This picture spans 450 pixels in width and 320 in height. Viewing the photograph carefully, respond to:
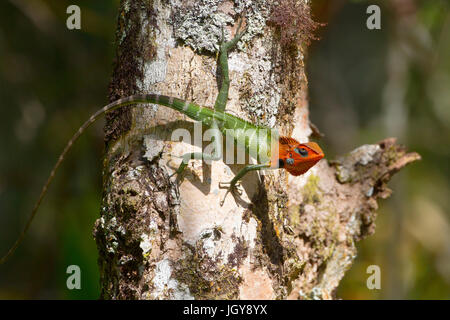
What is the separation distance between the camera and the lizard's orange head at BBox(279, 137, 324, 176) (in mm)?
3111

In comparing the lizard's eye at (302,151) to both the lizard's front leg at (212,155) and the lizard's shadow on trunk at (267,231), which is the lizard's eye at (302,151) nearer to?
the lizard's shadow on trunk at (267,231)

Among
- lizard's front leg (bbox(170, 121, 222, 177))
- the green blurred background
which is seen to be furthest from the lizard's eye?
the green blurred background

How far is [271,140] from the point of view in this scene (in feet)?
10.4

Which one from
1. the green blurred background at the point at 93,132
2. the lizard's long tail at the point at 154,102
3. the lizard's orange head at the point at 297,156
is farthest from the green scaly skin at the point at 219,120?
the green blurred background at the point at 93,132

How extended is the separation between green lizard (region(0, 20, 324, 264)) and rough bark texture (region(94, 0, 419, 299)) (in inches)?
2.4

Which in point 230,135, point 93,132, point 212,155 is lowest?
point 212,155

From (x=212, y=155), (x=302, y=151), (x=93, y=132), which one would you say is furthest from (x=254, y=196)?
(x=93, y=132)

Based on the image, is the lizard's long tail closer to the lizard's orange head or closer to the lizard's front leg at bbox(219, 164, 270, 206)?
the lizard's front leg at bbox(219, 164, 270, 206)

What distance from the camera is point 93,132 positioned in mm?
6953

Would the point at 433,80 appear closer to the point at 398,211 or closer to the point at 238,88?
the point at 398,211

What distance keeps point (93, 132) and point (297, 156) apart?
455 centimetres

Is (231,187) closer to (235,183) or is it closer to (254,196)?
(235,183)

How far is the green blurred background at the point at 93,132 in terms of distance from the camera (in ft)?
21.9

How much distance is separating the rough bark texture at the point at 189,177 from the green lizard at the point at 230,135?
60 millimetres
